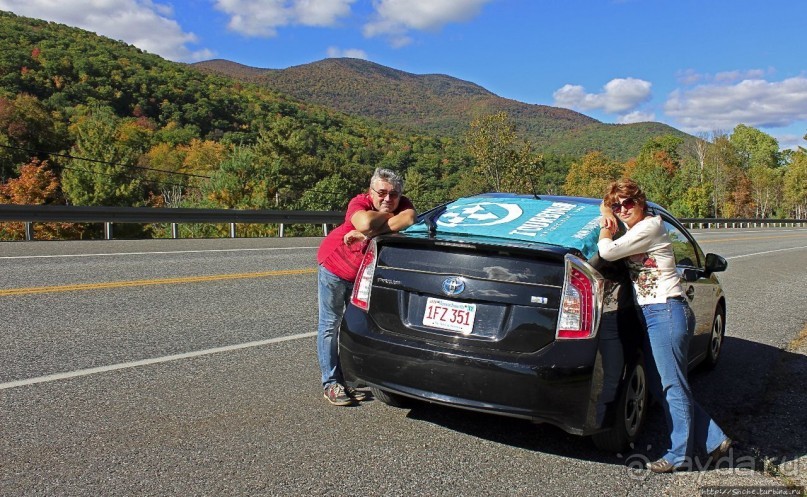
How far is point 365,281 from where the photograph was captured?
4.30 m

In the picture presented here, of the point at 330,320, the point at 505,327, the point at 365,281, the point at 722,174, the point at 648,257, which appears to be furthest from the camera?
the point at 722,174

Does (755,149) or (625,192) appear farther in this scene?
(755,149)

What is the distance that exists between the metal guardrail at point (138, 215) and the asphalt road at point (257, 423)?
885 cm

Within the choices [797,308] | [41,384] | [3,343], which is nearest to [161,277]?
[3,343]

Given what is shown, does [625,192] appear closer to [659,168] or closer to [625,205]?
[625,205]

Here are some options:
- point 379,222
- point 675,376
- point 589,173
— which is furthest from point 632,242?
point 589,173

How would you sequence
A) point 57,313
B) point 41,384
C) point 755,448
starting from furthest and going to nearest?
point 57,313 → point 41,384 → point 755,448

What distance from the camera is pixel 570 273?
3750 mm

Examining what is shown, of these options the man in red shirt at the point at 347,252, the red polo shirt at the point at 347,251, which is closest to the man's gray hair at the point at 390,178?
the man in red shirt at the point at 347,252

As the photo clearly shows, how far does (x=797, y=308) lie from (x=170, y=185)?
64028 millimetres

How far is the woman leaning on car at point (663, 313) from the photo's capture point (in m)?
3.86

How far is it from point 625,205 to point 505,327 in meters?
1.03

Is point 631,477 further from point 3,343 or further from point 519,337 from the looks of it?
point 3,343

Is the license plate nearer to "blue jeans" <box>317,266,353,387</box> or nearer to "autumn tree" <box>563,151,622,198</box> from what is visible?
"blue jeans" <box>317,266,353,387</box>
